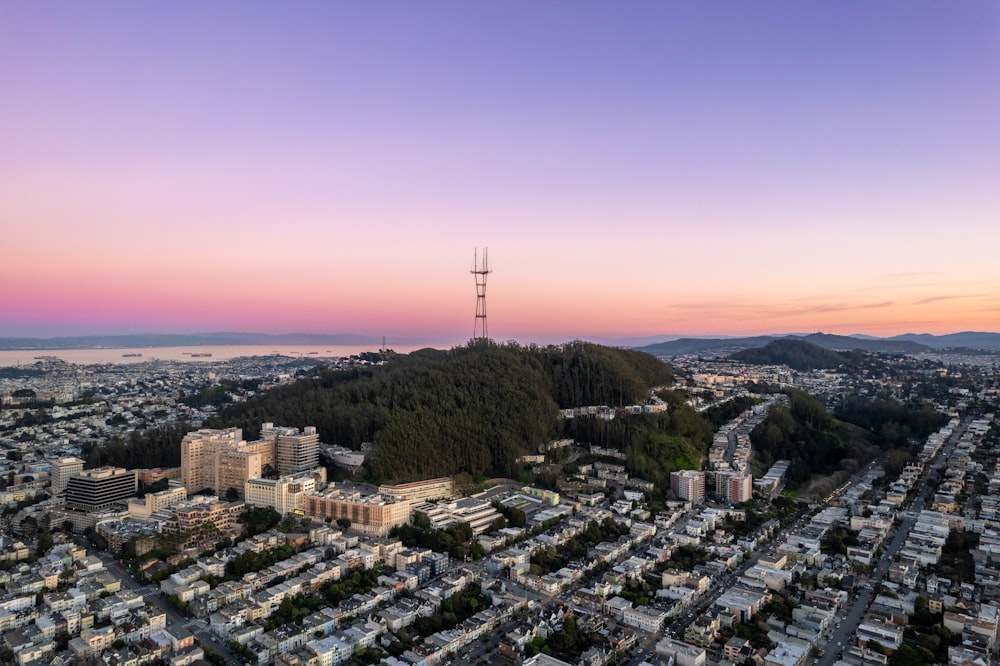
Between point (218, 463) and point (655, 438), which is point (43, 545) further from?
point (655, 438)

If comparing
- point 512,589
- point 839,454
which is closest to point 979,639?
point 512,589

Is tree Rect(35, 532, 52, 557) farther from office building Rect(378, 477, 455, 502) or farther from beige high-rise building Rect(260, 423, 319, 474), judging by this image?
office building Rect(378, 477, 455, 502)

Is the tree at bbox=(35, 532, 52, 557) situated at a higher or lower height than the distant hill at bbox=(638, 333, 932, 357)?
lower

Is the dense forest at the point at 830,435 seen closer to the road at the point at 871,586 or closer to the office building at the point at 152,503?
the road at the point at 871,586

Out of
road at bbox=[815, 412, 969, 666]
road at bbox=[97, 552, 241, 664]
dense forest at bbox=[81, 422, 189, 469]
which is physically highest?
dense forest at bbox=[81, 422, 189, 469]

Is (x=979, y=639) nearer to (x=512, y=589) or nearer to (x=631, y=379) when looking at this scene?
(x=512, y=589)

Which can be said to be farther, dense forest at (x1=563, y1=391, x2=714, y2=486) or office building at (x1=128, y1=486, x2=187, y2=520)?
dense forest at (x1=563, y1=391, x2=714, y2=486)

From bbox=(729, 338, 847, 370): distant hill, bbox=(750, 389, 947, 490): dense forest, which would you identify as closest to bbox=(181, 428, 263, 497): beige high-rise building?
bbox=(750, 389, 947, 490): dense forest

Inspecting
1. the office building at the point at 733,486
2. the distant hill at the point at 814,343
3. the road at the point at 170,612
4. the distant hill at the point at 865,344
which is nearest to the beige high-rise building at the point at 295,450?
the road at the point at 170,612
